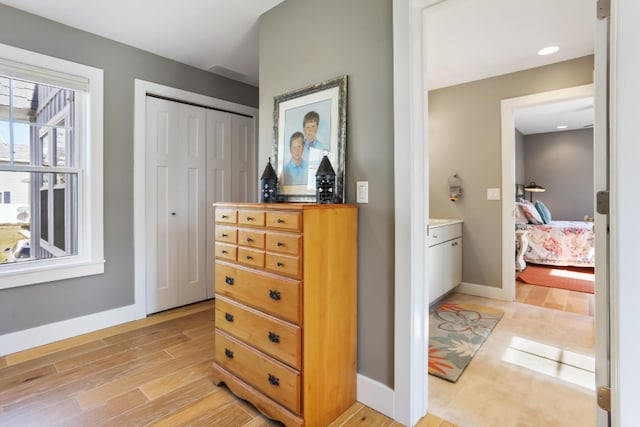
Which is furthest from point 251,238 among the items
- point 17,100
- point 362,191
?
point 17,100

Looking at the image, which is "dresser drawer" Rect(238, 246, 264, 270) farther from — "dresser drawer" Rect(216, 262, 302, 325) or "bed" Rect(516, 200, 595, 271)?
"bed" Rect(516, 200, 595, 271)

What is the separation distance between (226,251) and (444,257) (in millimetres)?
2300

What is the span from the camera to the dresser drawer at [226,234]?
1.81 metres

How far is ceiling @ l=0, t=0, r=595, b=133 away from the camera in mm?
2236

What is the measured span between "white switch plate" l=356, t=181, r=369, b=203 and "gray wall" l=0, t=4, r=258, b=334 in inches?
87.8

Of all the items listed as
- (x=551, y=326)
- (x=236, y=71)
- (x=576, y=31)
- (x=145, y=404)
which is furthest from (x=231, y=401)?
(x=576, y=31)

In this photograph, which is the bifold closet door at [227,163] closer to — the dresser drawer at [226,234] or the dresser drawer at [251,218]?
the dresser drawer at [226,234]

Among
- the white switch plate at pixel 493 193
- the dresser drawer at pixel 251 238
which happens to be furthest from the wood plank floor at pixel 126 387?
the white switch plate at pixel 493 193

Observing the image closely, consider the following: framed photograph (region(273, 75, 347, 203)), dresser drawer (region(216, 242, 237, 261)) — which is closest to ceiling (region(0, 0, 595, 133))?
framed photograph (region(273, 75, 347, 203))

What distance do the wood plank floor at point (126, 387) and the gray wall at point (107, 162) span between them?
10.4 inches

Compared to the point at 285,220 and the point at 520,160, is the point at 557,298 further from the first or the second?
the point at 520,160

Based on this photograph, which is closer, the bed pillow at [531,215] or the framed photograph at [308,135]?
the framed photograph at [308,135]

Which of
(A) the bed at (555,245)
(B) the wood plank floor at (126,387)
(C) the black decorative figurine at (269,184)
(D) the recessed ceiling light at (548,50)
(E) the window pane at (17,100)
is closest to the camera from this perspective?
(B) the wood plank floor at (126,387)

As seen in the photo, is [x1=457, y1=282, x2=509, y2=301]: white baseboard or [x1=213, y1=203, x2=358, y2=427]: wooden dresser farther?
[x1=457, y1=282, x2=509, y2=301]: white baseboard
